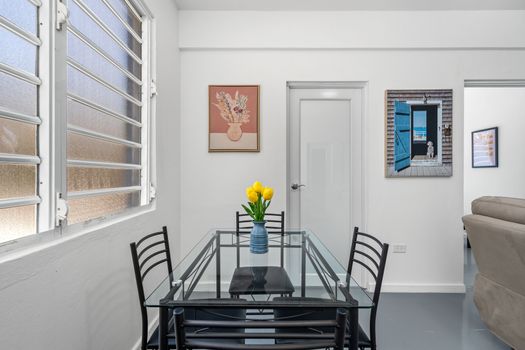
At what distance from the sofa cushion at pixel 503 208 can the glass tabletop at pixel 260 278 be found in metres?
1.08

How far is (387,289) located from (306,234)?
130cm

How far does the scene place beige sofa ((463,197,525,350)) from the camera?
1565 mm

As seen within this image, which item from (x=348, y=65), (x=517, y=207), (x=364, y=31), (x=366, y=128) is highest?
(x=364, y=31)

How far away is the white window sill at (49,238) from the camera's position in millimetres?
932

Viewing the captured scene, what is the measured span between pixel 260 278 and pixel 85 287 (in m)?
0.85

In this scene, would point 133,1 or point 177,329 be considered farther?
point 133,1

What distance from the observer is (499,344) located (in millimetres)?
1964

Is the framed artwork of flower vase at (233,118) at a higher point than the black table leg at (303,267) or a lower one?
higher

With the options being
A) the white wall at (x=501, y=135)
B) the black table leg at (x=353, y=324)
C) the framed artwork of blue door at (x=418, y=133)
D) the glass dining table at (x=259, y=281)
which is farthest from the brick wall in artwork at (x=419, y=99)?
the black table leg at (x=353, y=324)

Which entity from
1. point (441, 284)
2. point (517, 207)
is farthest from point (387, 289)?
point (517, 207)

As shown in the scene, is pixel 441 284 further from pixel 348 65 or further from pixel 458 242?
pixel 348 65

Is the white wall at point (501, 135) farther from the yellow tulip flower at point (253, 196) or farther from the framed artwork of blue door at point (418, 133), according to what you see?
the yellow tulip flower at point (253, 196)

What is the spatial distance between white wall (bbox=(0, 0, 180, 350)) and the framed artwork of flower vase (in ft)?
1.82

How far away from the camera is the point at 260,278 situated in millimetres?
1518
